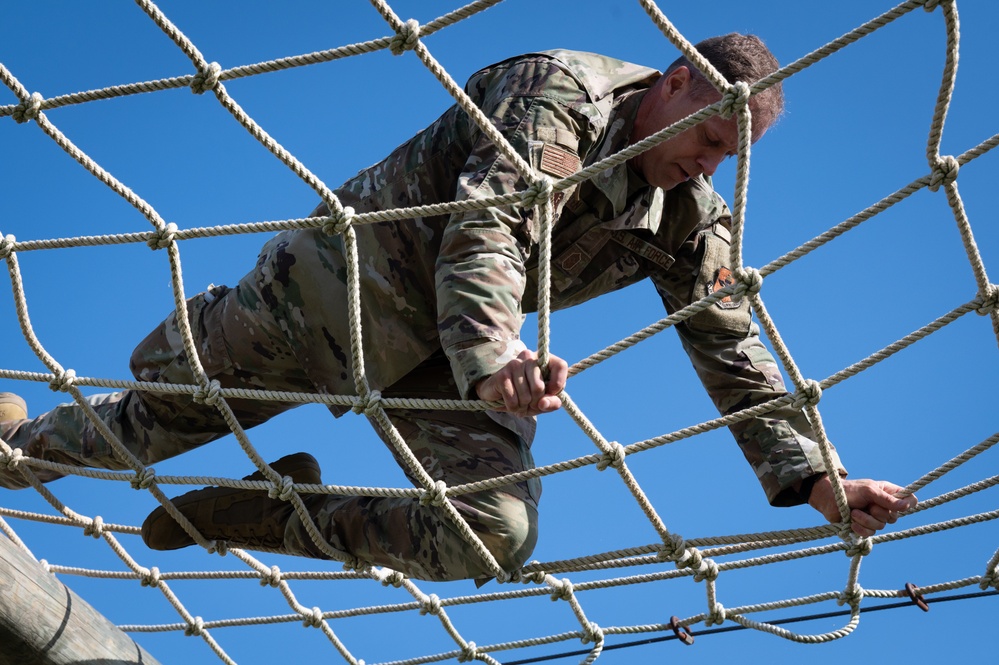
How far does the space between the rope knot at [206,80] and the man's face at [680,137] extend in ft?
2.67

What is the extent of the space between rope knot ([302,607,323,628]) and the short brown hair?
1.50 m

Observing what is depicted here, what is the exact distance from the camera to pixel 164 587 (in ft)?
11.1

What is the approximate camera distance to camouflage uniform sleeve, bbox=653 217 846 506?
292 cm

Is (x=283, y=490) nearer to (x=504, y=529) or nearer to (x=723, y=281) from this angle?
(x=504, y=529)

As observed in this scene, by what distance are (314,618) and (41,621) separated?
1.02m

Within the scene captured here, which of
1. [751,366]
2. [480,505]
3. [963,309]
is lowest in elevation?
[480,505]

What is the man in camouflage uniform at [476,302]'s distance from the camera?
8.61 feet

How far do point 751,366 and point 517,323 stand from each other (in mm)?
720

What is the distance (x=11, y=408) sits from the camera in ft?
11.1

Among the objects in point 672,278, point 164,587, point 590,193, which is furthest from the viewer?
point 164,587

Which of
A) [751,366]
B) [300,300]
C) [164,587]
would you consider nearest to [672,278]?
[751,366]

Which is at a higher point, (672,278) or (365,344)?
(672,278)

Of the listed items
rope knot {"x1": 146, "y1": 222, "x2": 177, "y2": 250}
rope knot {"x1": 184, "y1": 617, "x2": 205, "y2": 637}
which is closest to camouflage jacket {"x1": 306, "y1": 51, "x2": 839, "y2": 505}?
rope knot {"x1": 146, "y1": 222, "x2": 177, "y2": 250}

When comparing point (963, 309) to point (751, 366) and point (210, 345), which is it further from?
point (210, 345)
